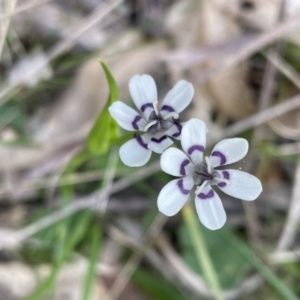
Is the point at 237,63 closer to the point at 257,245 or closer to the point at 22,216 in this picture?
the point at 257,245

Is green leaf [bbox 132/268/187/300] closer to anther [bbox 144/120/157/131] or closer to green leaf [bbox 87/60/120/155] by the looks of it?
green leaf [bbox 87/60/120/155]

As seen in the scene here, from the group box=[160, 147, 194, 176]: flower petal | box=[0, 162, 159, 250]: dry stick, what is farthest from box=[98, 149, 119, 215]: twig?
box=[160, 147, 194, 176]: flower petal

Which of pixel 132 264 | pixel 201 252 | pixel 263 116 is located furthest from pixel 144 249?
pixel 263 116

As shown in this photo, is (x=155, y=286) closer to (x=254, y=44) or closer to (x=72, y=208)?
(x=72, y=208)

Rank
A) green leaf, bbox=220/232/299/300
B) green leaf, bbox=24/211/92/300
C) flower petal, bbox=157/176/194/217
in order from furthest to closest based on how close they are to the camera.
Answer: green leaf, bbox=220/232/299/300
green leaf, bbox=24/211/92/300
flower petal, bbox=157/176/194/217

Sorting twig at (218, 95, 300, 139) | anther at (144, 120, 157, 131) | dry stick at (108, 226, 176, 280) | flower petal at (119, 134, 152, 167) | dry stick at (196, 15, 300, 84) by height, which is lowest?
flower petal at (119, 134, 152, 167)

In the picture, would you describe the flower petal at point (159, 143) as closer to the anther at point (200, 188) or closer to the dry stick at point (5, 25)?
the anther at point (200, 188)

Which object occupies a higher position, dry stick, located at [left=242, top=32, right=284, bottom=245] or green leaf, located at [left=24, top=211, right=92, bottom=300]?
dry stick, located at [left=242, top=32, right=284, bottom=245]

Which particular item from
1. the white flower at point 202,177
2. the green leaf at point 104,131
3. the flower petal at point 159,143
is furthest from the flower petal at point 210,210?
the green leaf at point 104,131
